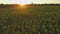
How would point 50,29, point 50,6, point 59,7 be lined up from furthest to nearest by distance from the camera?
point 50,6
point 59,7
point 50,29

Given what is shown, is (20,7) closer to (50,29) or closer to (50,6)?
(50,6)

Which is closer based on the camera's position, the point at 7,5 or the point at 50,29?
the point at 50,29

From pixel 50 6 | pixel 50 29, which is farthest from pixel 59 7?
pixel 50 29

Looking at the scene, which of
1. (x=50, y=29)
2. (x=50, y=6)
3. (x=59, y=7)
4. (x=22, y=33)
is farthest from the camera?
(x=50, y=6)

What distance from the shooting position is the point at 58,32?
662 centimetres

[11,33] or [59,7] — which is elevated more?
[11,33]

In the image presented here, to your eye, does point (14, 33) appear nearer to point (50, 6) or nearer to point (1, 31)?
point (1, 31)

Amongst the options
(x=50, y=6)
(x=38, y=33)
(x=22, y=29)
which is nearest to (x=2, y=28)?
(x=22, y=29)

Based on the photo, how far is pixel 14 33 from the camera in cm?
655

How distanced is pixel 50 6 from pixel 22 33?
40.6 feet

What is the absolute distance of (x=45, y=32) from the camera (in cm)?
661

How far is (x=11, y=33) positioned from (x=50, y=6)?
1244 centimetres

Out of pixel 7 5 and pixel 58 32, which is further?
pixel 7 5

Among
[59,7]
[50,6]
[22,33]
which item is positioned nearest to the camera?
[22,33]
